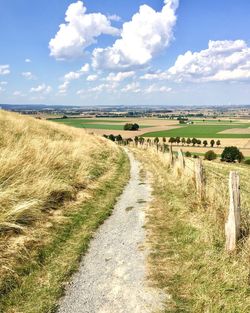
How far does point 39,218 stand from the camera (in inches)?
336

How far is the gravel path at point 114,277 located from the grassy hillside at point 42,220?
0.26 m

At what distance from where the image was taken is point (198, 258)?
6.70m

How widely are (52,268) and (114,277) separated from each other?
1138 mm

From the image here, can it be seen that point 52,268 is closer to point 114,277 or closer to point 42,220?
point 114,277

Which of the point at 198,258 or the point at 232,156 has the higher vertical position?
the point at 198,258

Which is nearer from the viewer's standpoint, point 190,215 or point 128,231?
point 128,231

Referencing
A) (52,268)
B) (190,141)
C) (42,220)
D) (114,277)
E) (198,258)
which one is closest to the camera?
(114,277)

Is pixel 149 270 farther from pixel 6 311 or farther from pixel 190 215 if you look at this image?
pixel 190 215

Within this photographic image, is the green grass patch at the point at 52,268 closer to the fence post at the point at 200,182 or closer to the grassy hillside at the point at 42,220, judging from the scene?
the grassy hillside at the point at 42,220

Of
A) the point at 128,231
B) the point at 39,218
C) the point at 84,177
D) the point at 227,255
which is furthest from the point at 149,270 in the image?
the point at 84,177

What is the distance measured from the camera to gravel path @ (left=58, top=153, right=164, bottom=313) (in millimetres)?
5230

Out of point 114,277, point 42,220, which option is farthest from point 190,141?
point 114,277

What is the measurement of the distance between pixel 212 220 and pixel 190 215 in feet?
3.81

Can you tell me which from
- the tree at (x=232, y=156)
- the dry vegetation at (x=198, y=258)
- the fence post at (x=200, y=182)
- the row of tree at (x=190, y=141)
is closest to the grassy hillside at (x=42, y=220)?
the dry vegetation at (x=198, y=258)
